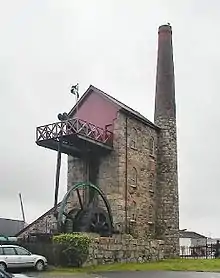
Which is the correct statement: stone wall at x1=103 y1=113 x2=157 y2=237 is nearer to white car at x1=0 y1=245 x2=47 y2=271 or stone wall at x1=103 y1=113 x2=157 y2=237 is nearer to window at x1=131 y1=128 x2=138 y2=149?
window at x1=131 y1=128 x2=138 y2=149

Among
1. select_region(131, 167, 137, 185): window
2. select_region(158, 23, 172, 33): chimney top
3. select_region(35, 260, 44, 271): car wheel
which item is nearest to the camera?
select_region(35, 260, 44, 271): car wheel

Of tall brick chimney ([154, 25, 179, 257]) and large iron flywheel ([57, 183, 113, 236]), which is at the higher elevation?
tall brick chimney ([154, 25, 179, 257])

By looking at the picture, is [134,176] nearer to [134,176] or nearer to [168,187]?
[134,176]

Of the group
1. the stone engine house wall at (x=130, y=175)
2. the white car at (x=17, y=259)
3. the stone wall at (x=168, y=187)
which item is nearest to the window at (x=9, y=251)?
the white car at (x=17, y=259)

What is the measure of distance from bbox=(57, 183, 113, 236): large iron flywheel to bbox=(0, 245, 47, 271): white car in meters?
7.97

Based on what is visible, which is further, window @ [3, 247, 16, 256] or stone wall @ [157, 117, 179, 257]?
stone wall @ [157, 117, 179, 257]

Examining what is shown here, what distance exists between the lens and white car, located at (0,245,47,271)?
27639 mm

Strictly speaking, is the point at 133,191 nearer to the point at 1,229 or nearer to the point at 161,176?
the point at 161,176

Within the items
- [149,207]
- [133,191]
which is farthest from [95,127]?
[149,207]

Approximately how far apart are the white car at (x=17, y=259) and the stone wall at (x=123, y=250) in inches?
184

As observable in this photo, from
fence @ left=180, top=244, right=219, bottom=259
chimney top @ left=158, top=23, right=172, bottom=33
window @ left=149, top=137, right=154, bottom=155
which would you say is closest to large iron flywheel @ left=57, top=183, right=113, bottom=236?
window @ left=149, top=137, right=154, bottom=155

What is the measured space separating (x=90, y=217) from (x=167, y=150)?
10.9 meters

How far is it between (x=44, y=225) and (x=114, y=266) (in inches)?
524

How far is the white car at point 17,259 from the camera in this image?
1088 inches
